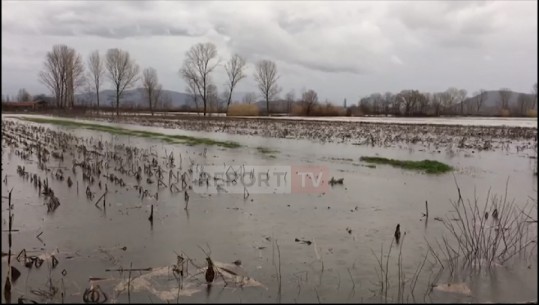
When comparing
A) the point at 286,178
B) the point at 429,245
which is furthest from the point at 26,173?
the point at 429,245

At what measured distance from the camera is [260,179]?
10.9m

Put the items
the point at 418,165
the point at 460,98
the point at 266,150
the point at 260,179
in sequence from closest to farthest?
the point at 260,179, the point at 418,165, the point at 266,150, the point at 460,98

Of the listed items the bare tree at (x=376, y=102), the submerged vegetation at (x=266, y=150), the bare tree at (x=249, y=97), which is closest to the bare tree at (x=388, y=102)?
the bare tree at (x=376, y=102)

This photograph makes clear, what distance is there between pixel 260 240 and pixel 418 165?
8881 mm

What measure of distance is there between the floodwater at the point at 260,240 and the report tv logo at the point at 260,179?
0.42m

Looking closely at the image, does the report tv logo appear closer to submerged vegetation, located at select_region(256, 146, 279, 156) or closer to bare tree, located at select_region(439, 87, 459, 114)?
submerged vegetation, located at select_region(256, 146, 279, 156)

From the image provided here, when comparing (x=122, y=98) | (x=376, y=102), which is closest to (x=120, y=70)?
(x=122, y=98)

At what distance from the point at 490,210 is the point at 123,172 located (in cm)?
879

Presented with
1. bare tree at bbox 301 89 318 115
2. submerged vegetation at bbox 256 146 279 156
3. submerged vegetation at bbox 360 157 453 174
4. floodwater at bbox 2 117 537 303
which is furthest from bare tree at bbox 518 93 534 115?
bare tree at bbox 301 89 318 115

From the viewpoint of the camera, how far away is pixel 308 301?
13.9ft

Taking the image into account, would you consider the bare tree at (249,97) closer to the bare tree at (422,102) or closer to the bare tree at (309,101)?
the bare tree at (309,101)

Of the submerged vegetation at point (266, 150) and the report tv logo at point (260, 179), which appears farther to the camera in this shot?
the submerged vegetation at point (266, 150)

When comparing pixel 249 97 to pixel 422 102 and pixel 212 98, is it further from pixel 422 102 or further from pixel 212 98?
pixel 422 102

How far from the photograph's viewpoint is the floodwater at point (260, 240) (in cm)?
446
